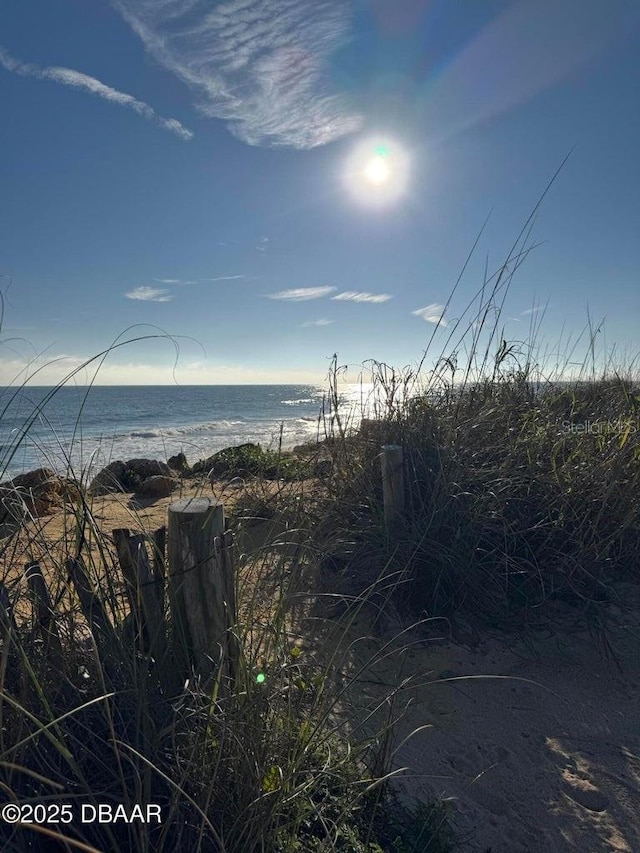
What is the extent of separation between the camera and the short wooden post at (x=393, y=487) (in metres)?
3.51

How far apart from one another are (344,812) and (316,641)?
1.32 m

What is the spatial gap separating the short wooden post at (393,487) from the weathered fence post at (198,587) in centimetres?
182

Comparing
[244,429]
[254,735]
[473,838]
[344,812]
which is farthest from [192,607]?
[244,429]

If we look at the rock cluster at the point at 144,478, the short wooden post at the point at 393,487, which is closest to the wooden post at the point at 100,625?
the short wooden post at the point at 393,487

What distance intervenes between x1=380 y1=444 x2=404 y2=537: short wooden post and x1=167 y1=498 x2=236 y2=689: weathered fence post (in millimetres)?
1824

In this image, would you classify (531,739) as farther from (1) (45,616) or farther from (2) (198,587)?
(1) (45,616)

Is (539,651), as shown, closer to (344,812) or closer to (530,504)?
(530,504)

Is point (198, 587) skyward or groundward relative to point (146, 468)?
skyward

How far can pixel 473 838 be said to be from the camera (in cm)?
186

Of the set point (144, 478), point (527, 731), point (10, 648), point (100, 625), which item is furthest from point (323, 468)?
point (144, 478)

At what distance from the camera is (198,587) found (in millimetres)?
1838

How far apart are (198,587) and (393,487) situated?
1944 millimetres

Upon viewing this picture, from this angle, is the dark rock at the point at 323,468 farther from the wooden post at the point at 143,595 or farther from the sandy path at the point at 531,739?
the wooden post at the point at 143,595

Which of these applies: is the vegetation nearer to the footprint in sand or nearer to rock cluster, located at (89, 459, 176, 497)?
the footprint in sand
